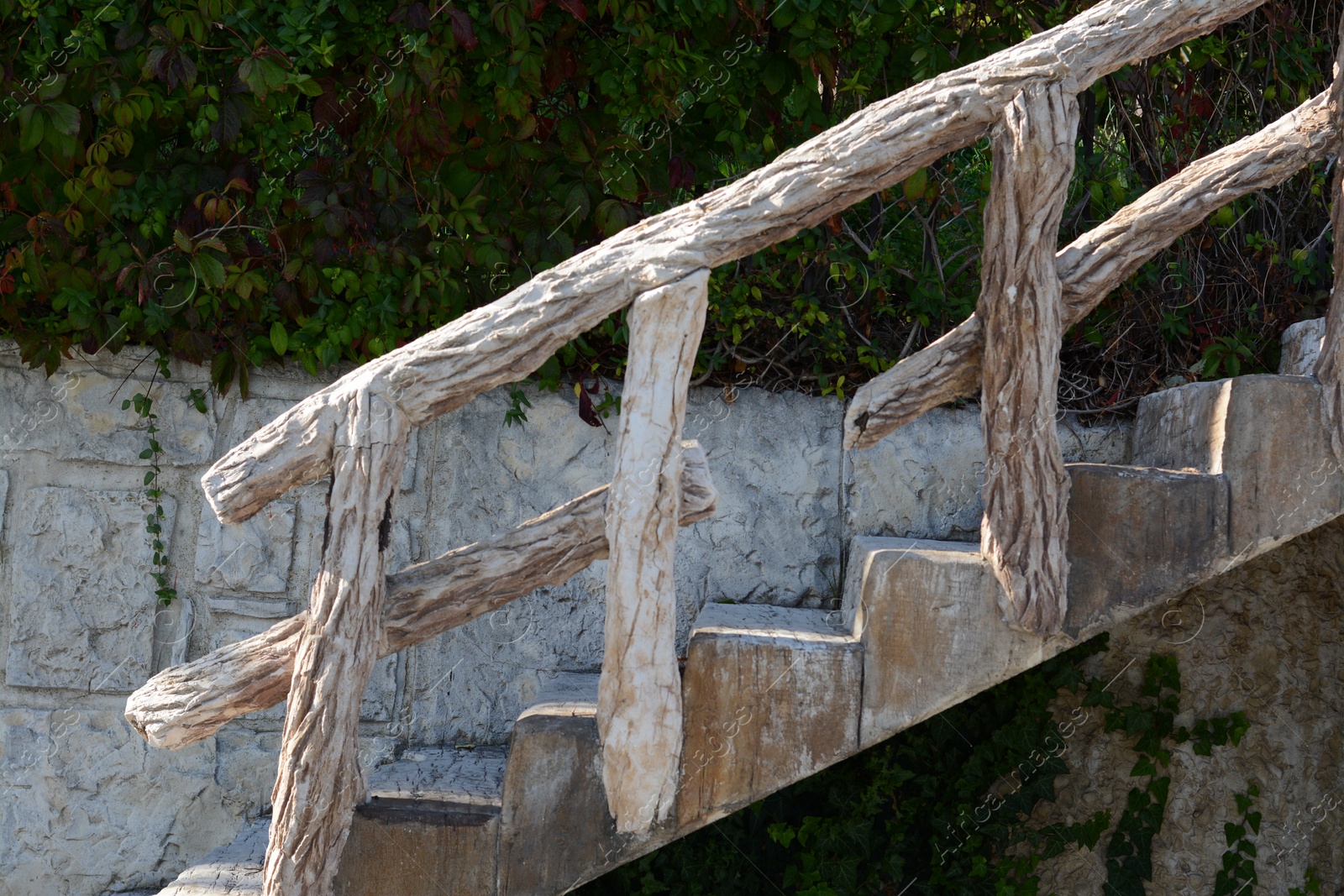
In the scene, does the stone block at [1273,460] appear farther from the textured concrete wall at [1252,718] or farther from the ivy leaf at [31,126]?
the ivy leaf at [31,126]

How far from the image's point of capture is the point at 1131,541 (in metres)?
2.22

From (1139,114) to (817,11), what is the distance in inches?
Answer: 43.7

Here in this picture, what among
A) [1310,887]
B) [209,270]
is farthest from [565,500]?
[1310,887]

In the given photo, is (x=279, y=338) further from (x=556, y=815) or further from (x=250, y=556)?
(x=556, y=815)

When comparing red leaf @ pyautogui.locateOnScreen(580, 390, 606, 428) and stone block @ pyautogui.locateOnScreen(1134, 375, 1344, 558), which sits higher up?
red leaf @ pyautogui.locateOnScreen(580, 390, 606, 428)

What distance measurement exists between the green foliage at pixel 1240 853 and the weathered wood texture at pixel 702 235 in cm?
224

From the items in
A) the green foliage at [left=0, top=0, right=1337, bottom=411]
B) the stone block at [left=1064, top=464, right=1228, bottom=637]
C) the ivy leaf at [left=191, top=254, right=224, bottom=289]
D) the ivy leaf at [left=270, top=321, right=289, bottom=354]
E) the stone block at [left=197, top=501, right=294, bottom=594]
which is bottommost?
the stone block at [left=197, top=501, right=294, bottom=594]

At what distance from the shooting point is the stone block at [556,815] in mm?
2141

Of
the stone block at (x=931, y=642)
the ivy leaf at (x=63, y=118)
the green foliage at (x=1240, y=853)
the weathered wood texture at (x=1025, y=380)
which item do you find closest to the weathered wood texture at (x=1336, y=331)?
the weathered wood texture at (x=1025, y=380)

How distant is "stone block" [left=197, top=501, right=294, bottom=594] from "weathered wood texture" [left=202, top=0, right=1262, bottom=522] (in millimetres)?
1188

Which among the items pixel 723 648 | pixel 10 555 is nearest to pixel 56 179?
pixel 10 555

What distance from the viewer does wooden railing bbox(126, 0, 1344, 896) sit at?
6.63 feet

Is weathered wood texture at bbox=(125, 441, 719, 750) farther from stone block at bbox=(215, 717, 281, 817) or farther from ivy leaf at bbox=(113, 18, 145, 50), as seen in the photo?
ivy leaf at bbox=(113, 18, 145, 50)

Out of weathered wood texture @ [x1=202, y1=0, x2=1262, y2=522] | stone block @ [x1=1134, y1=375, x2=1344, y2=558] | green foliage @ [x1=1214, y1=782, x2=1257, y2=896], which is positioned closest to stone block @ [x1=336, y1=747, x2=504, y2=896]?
weathered wood texture @ [x1=202, y1=0, x2=1262, y2=522]
